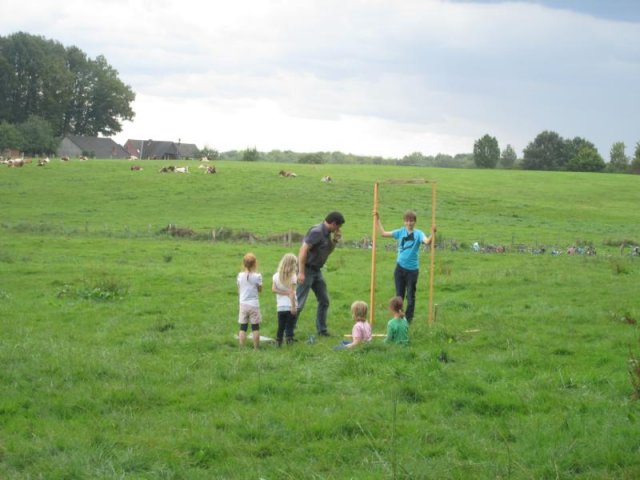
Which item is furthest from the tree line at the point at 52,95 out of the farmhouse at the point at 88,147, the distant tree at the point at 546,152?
the distant tree at the point at 546,152

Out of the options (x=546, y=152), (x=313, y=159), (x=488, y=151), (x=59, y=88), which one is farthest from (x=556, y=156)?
(x=59, y=88)

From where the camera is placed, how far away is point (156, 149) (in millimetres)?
140000

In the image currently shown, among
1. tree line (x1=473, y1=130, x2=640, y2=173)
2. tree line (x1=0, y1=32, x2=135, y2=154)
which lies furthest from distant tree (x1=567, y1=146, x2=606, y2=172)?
tree line (x1=0, y1=32, x2=135, y2=154)

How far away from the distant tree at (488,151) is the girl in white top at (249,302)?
120 m

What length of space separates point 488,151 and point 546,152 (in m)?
11.3

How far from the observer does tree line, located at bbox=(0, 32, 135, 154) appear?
108m

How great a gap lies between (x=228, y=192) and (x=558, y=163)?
3084 inches

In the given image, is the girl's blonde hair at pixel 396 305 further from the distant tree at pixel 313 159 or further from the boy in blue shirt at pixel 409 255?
the distant tree at pixel 313 159

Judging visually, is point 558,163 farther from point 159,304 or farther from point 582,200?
point 159,304

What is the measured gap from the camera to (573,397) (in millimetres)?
9672

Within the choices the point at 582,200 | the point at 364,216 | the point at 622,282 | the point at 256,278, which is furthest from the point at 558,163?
the point at 256,278

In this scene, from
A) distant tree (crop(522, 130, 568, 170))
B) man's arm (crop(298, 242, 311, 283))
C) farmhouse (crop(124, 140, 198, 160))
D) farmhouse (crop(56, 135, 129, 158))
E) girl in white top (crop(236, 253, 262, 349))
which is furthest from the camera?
farmhouse (crop(124, 140, 198, 160))

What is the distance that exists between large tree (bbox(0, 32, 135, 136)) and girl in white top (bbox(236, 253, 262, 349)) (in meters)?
112

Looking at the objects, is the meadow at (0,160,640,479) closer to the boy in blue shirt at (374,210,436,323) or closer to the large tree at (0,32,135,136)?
the boy in blue shirt at (374,210,436,323)
